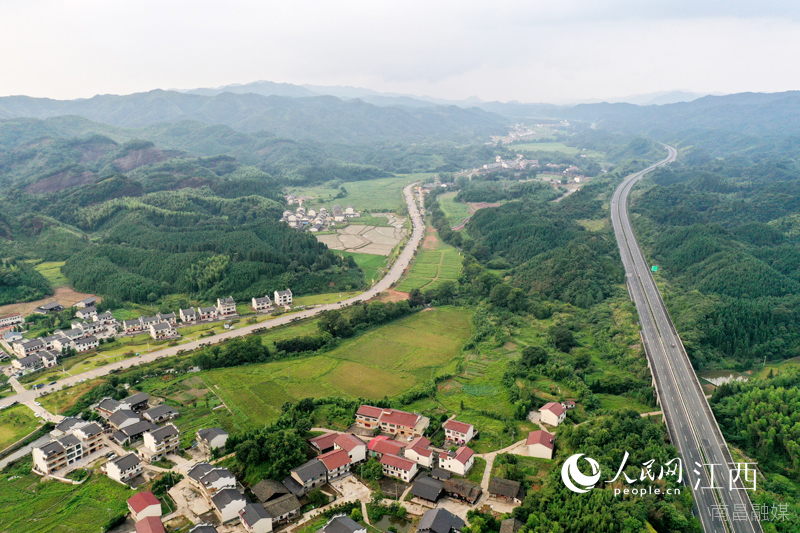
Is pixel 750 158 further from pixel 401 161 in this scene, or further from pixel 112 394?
pixel 112 394

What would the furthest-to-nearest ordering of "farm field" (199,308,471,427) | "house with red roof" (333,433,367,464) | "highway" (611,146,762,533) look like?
"farm field" (199,308,471,427), "house with red roof" (333,433,367,464), "highway" (611,146,762,533)

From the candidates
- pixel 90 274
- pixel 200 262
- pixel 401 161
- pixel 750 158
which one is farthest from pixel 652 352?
pixel 750 158

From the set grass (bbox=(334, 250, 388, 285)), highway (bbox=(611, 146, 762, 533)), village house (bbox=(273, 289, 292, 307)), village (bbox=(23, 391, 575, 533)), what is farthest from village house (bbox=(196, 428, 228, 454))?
grass (bbox=(334, 250, 388, 285))

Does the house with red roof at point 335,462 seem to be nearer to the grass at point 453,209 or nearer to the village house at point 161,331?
the village house at point 161,331

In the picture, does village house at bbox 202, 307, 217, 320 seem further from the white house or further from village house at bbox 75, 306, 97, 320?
village house at bbox 75, 306, 97, 320

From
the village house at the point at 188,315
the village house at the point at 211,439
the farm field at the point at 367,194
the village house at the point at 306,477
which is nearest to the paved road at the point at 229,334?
the village house at the point at 188,315

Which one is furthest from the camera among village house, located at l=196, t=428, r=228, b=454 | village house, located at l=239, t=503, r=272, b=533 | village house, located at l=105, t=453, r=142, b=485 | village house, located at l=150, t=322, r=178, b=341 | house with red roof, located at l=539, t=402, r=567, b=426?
village house, located at l=150, t=322, r=178, b=341

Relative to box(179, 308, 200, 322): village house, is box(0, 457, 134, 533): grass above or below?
below
